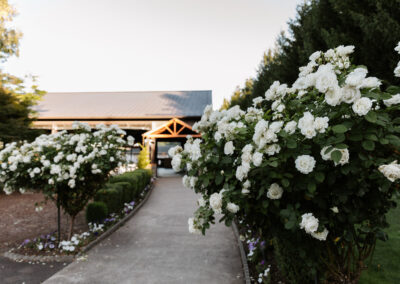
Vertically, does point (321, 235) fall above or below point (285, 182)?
below

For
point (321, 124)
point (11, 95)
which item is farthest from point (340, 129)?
point (11, 95)

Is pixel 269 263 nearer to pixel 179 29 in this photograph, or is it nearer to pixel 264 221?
pixel 264 221

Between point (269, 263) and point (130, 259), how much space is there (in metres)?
2.53

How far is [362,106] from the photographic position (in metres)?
1.65

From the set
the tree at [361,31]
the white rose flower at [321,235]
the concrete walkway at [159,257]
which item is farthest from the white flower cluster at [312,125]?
the tree at [361,31]

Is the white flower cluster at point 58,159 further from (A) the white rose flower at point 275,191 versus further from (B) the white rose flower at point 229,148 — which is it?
(A) the white rose flower at point 275,191

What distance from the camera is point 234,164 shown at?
2.33m

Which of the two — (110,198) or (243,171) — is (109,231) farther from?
(243,171)

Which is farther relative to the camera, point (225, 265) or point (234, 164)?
point (225, 265)

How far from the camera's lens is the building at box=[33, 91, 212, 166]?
18631 mm

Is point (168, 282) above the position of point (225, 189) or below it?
below

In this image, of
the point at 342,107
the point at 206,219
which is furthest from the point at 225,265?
the point at 342,107

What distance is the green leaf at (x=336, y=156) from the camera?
65.1 inches

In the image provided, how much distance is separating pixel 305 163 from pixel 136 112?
20117 millimetres
